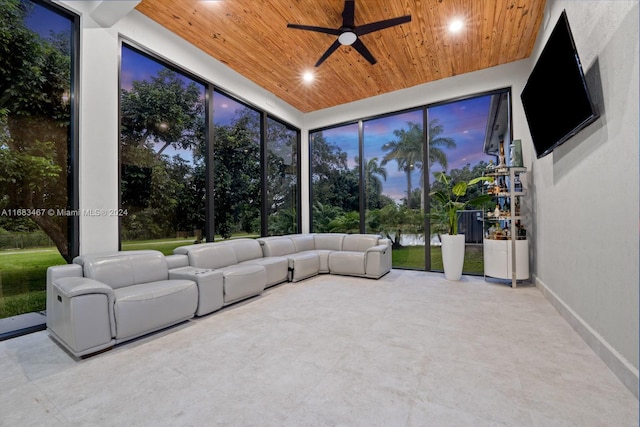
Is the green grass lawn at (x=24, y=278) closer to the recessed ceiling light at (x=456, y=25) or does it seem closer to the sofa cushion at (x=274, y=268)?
the sofa cushion at (x=274, y=268)

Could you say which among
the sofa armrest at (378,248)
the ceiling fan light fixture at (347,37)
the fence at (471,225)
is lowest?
the sofa armrest at (378,248)

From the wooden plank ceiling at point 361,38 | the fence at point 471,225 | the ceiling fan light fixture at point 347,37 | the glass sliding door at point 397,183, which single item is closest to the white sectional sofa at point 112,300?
the wooden plank ceiling at point 361,38

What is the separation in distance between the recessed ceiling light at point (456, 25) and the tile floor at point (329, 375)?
3.54m

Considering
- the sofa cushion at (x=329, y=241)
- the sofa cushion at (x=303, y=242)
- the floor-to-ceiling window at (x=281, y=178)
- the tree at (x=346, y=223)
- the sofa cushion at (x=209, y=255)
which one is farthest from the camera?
the tree at (x=346, y=223)

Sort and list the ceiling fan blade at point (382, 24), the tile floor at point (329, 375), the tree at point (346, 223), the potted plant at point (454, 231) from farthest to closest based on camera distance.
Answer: the tree at point (346, 223)
the potted plant at point (454, 231)
the ceiling fan blade at point (382, 24)
the tile floor at point (329, 375)

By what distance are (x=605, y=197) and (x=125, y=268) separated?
4.18 m

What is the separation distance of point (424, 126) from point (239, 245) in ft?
13.2

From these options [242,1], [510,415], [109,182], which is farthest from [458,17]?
[109,182]

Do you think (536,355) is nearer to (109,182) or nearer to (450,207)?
(450,207)

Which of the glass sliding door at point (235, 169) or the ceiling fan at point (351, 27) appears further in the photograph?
the glass sliding door at point (235, 169)

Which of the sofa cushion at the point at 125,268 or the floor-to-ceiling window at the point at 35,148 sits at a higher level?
the floor-to-ceiling window at the point at 35,148

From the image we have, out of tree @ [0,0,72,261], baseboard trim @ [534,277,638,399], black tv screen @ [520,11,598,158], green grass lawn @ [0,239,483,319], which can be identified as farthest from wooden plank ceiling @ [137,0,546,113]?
baseboard trim @ [534,277,638,399]

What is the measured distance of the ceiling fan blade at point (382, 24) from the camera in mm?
3024

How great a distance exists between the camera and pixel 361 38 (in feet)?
12.7
